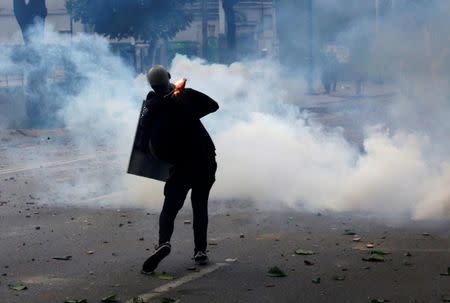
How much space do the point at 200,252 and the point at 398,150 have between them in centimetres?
381

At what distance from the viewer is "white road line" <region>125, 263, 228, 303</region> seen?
20.8 feet

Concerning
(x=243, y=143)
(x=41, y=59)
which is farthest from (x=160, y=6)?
(x=243, y=143)

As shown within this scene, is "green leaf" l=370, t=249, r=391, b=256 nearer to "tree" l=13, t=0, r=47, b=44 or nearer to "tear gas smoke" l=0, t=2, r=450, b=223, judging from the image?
"tear gas smoke" l=0, t=2, r=450, b=223

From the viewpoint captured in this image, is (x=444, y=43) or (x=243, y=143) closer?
(x=243, y=143)

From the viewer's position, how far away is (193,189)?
738cm

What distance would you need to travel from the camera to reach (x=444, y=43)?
15273 millimetres

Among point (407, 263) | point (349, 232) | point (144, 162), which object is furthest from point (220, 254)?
point (407, 263)

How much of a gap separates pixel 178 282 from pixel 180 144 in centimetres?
111

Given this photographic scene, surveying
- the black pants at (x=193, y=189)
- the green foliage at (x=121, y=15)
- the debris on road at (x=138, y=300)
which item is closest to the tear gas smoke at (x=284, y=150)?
the black pants at (x=193, y=189)

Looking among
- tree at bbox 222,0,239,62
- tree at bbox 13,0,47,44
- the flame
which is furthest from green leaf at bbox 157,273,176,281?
tree at bbox 222,0,239,62

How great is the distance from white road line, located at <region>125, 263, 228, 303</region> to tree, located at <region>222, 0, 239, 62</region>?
22508mm

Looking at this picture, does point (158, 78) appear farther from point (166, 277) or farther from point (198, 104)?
point (166, 277)

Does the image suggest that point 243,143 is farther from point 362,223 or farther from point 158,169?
point 158,169

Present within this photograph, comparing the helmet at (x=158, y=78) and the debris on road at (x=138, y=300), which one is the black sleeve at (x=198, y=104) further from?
the debris on road at (x=138, y=300)
